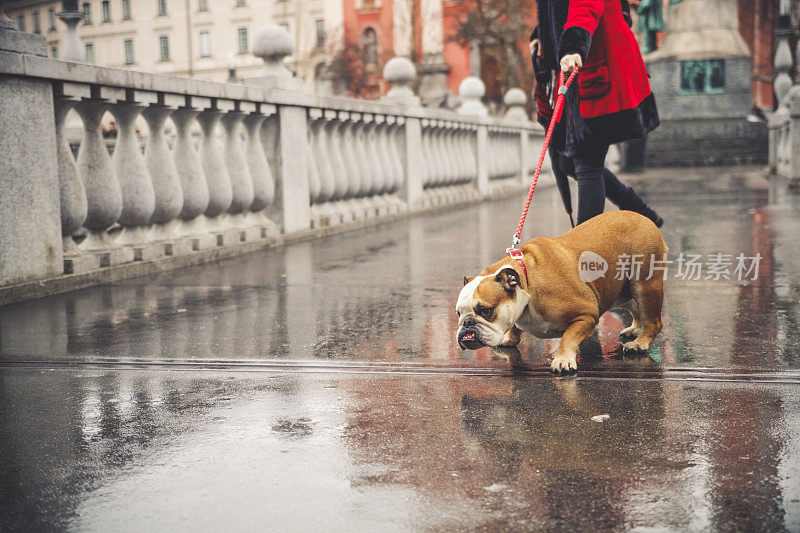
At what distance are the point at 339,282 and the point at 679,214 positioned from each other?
5.79 m

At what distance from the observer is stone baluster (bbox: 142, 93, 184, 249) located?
7.34m

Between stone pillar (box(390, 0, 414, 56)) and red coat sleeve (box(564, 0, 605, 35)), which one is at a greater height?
stone pillar (box(390, 0, 414, 56))

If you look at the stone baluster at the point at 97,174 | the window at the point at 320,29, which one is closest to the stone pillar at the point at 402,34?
the window at the point at 320,29

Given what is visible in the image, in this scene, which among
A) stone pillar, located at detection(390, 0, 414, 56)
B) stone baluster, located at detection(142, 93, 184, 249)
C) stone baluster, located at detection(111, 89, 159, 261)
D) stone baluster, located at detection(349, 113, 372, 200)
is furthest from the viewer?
stone pillar, located at detection(390, 0, 414, 56)

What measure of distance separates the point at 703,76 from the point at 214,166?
24.0 m

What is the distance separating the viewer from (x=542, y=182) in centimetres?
2269

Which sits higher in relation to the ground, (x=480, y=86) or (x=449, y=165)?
(x=480, y=86)

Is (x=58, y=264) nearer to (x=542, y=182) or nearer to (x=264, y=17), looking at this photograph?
(x=542, y=182)

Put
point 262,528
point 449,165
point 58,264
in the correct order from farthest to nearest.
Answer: point 449,165, point 58,264, point 262,528

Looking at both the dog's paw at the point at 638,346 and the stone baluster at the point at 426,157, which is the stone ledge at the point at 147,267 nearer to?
the stone baluster at the point at 426,157

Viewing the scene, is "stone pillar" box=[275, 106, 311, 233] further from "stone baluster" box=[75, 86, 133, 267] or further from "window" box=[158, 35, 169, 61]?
"window" box=[158, 35, 169, 61]

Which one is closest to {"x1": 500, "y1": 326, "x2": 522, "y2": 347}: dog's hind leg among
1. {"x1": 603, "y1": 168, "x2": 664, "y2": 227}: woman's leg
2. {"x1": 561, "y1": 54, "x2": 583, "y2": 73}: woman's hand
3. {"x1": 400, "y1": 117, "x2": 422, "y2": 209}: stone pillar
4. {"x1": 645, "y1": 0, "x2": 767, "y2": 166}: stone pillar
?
{"x1": 561, "y1": 54, "x2": 583, "y2": 73}: woman's hand

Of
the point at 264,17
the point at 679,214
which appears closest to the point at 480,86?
the point at 679,214

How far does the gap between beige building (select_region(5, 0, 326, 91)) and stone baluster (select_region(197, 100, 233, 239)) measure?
63242mm
